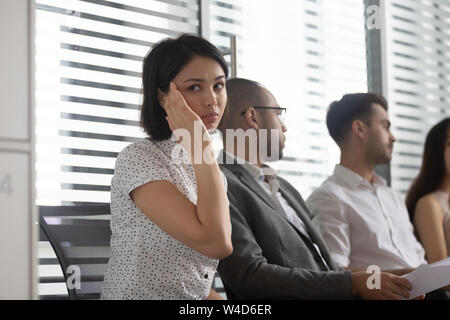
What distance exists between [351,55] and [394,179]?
834mm

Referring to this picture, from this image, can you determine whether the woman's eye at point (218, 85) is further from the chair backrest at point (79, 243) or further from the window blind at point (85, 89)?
the window blind at point (85, 89)

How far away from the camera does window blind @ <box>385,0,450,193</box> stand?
396cm

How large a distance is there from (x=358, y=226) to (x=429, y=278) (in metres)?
0.83

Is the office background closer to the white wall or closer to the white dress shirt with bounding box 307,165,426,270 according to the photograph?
the white wall

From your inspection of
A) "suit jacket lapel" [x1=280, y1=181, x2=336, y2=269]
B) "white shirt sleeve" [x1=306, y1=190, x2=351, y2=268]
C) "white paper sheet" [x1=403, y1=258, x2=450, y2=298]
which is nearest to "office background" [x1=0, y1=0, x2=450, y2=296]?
"white shirt sleeve" [x1=306, y1=190, x2=351, y2=268]

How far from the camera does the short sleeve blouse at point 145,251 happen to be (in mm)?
1594

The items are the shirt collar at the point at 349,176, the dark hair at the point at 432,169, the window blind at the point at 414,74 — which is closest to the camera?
the shirt collar at the point at 349,176

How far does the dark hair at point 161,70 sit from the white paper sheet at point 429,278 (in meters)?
0.82

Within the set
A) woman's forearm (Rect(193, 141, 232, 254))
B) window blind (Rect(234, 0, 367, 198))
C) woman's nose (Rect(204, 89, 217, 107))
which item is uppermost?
window blind (Rect(234, 0, 367, 198))

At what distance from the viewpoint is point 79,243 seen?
1847 millimetres

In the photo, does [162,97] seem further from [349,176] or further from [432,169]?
[432,169]

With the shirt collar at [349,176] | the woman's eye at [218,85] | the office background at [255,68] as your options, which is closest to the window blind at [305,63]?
the office background at [255,68]

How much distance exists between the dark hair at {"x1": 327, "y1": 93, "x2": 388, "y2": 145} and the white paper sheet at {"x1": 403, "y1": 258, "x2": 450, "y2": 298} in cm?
113
